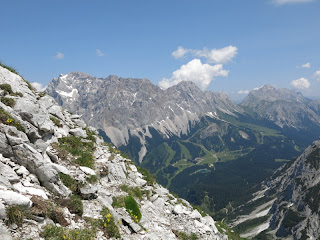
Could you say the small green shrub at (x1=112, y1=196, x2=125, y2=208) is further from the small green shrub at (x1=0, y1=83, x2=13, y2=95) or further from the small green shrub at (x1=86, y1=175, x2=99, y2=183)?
the small green shrub at (x1=0, y1=83, x2=13, y2=95)

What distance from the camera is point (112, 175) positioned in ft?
87.0

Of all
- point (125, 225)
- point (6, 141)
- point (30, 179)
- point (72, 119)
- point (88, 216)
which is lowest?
point (125, 225)

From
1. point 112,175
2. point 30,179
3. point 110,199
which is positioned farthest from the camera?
point 112,175

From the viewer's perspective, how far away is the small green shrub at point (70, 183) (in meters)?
18.7

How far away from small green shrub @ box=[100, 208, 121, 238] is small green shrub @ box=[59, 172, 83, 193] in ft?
9.76

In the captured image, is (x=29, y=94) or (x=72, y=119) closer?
(x=29, y=94)

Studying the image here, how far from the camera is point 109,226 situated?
1666 cm

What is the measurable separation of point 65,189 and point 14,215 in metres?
5.48

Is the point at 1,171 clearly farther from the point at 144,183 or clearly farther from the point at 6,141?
the point at 144,183

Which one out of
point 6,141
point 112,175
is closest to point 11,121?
point 6,141

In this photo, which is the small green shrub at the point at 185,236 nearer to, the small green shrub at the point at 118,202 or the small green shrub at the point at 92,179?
the small green shrub at the point at 118,202

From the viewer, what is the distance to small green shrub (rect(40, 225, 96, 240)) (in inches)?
493

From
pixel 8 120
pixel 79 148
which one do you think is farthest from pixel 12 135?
pixel 79 148

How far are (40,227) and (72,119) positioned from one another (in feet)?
89.4
